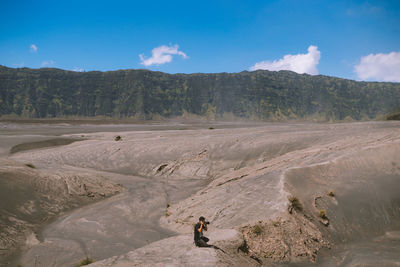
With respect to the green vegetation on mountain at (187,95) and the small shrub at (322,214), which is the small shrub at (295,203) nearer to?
the small shrub at (322,214)

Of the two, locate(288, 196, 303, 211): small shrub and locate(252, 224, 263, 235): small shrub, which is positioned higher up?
locate(288, 196, 303, 211): small shrub

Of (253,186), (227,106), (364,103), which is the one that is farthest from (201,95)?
(253,186)

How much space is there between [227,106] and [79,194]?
144m

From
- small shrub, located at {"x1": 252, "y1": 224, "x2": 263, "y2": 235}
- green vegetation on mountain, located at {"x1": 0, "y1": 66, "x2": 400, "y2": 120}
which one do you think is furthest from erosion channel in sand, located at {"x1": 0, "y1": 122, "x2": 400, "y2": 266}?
green vegetation on mountain, located at {"x1": 0, "y1": 66, "x2": 400, "y2": 120}

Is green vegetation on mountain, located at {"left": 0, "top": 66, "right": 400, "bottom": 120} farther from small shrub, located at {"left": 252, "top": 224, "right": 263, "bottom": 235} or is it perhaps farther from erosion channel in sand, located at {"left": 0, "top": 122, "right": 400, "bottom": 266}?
small shrub, located at {"left": 252, "top": 224, "right": 263, "bottom": 235}

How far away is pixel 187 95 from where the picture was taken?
6344 inches

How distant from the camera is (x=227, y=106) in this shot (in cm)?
15850

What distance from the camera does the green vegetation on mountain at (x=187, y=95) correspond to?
142 meters

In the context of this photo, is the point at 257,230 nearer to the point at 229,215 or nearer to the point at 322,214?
the point at 229,215

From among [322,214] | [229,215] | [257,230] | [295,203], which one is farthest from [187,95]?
[257,230]

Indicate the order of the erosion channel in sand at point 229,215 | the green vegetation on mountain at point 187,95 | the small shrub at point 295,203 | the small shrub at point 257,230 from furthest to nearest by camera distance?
the green vegetation on mountain at point 187,95 → the small shrub at point 295,203 → the small shrub at point 257,230 → the erosion channel in sand at point 229,215

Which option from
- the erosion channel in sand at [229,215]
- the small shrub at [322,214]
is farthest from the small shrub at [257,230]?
the small shrub at [322,214]

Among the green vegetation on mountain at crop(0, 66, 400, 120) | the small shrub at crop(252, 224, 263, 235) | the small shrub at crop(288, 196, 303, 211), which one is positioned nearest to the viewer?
the small shrub at crop(252, 224, 263, 235)

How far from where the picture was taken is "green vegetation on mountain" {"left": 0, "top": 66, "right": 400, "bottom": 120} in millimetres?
142375
